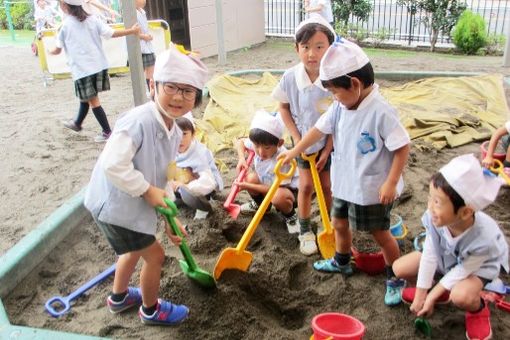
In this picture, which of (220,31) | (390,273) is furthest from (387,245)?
(220,31)

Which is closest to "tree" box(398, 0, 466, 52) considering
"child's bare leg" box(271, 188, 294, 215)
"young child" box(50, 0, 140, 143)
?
"young child" box(50, 0, 140, 143)

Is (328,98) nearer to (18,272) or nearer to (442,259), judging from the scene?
(442,259)

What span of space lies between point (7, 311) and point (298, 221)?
1.67m

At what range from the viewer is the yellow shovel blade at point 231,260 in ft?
8.27

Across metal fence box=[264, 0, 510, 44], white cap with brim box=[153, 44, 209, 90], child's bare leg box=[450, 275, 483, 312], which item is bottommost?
child's bare leg box=[450, 275, 483, 312]

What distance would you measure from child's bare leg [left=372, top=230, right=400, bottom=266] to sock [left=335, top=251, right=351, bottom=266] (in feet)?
0.79

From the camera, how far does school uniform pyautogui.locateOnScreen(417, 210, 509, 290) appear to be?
1.96 m

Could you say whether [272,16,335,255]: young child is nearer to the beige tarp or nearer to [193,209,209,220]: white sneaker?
[193,209,209,220]: white sneaker

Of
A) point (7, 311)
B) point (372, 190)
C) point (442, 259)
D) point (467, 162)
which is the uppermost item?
point (467, 162)

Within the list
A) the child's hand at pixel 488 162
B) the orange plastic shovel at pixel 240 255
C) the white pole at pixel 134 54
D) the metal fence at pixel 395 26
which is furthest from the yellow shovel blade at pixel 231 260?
the metal fence at pixel 395 26

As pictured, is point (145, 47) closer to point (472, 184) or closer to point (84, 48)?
point (84, 48)

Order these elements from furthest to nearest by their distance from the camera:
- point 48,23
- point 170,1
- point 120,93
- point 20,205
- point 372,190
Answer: point 170,1 < point 48,23 < point 120,93 < point 20,205 < point 372,190

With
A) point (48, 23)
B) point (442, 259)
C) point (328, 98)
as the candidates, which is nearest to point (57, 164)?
point (328, 98)

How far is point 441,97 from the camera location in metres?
5.60
